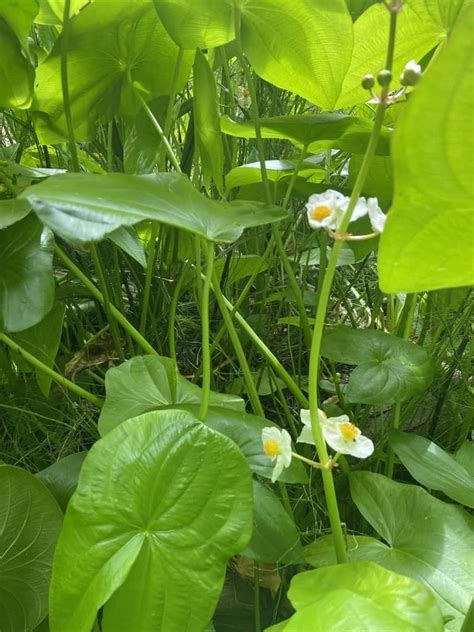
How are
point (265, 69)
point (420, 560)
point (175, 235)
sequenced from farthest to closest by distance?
point (175, 235) → point (265, 69) → point (420, 560)

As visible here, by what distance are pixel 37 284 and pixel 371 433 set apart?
41 centimetres

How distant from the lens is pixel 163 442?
302 millimetres

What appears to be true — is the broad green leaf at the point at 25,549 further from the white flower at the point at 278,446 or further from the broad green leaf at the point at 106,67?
the broad green leaf at the point at 106,67

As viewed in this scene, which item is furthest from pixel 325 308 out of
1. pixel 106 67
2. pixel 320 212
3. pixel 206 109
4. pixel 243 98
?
pixel 243 98

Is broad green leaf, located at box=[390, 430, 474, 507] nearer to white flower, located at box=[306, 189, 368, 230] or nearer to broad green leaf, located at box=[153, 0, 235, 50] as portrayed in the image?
white flower, located at box=[306, 189, 368, 230]

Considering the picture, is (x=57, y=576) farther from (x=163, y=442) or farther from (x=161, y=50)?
(x=161, y=50)

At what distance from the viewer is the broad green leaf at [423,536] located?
0.36 m

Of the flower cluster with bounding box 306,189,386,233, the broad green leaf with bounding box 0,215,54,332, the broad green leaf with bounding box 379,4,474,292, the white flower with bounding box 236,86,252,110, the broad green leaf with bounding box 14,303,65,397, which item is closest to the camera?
the broad green leaf with bounding box 379,4,474,292

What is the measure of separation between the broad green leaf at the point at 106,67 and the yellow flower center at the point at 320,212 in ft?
0.95

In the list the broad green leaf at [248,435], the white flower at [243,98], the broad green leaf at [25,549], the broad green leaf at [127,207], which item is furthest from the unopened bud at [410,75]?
the white flower at [243,98]

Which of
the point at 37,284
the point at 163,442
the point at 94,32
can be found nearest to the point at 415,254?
the point at 163,442

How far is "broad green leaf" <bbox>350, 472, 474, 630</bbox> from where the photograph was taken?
0.36 meters

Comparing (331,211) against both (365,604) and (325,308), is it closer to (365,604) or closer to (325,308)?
(325,308)

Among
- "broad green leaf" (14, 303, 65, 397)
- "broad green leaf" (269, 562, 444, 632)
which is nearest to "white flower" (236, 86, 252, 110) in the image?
"broad green leaf" (14, 303, 65, 397)
